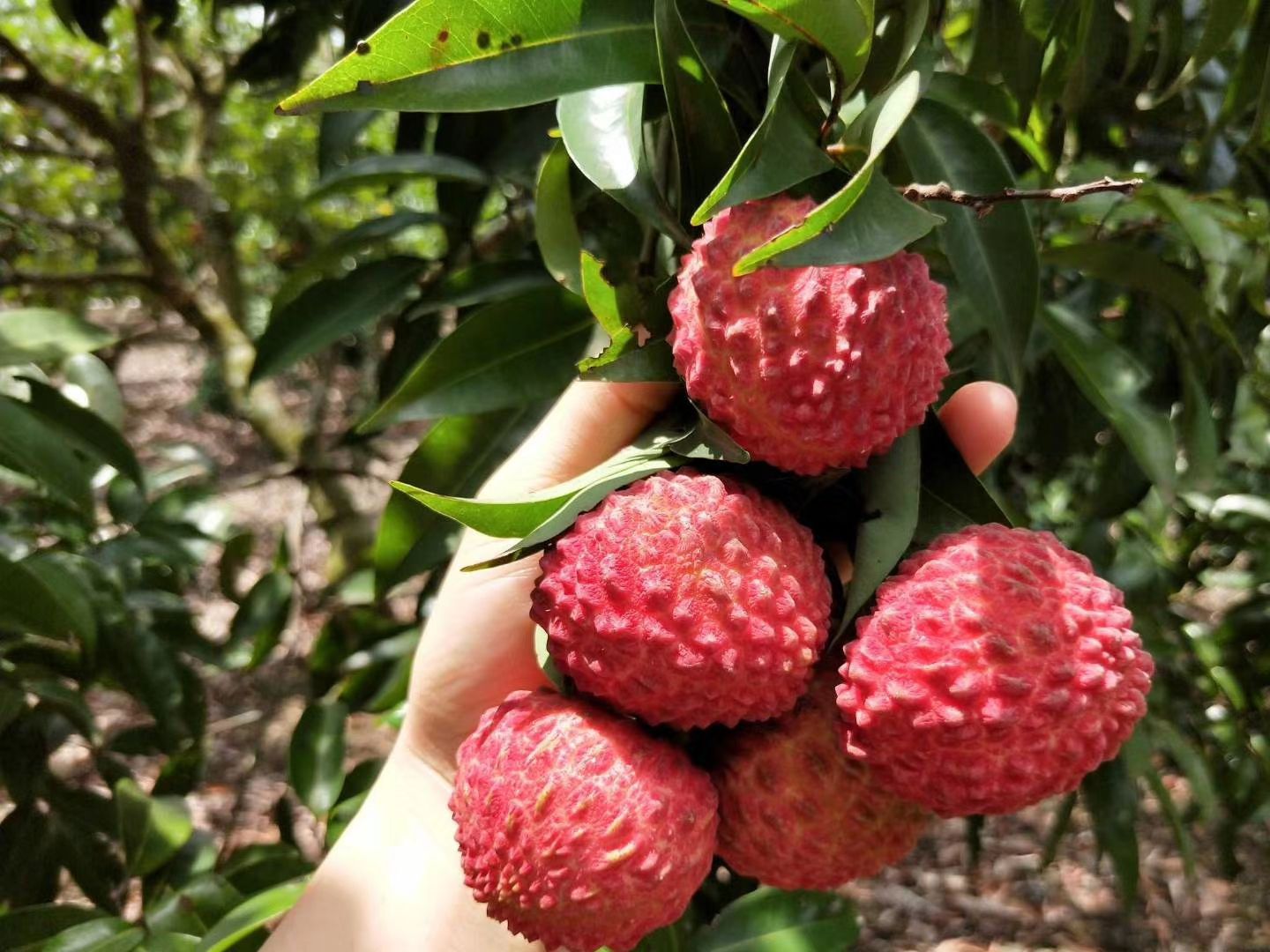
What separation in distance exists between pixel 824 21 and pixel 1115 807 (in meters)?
1.02

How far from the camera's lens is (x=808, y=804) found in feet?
2.06

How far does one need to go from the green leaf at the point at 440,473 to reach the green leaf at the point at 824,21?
508 millimetres

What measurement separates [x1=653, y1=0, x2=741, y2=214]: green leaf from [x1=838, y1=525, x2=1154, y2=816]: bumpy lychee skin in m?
0.29

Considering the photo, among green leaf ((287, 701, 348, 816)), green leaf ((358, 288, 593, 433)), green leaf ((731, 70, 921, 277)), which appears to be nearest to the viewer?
green leaf ((731, 70, 921, 277))

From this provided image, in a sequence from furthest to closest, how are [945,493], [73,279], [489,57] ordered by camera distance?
[73,279]
[945,493]
[489,57]

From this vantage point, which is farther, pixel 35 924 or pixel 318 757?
pixel 318 757

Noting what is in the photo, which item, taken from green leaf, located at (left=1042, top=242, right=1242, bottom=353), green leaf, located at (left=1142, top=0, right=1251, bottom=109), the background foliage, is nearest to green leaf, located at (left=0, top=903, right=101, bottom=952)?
the background foliage

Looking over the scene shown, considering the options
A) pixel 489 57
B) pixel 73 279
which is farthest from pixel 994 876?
pixel 73 279

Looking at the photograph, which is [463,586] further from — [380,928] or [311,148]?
[311,148]

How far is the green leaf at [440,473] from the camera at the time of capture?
94cm

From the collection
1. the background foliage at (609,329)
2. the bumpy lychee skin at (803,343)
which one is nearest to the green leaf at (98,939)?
the background foliage at (609,329)

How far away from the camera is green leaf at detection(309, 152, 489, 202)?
3.26 ft

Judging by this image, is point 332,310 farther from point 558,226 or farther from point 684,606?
point 684,606

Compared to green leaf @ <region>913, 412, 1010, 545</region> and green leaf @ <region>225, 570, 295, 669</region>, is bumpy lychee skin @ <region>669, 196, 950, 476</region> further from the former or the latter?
green leaf @ <region>225, 570, 295, 669</region>
